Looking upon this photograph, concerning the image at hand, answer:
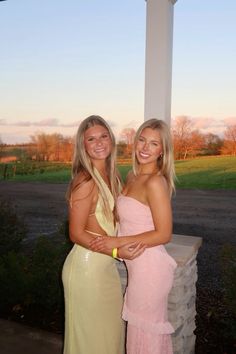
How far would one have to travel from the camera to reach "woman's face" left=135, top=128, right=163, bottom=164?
61.6 inches

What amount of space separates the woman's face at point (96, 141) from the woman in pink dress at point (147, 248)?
18 cm

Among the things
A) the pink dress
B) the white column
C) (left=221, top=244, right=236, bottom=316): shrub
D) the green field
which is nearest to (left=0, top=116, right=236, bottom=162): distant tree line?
the green field

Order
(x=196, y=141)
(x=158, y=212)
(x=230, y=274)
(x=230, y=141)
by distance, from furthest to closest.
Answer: (x=196, y=141)
(x=230, y=141)
(x=230, y=274)
(x=158, y=212)

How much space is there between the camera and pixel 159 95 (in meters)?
2.07

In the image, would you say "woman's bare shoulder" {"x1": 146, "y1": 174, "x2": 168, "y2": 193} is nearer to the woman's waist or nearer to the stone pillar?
the woman's waist

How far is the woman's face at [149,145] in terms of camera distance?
61.6 inches

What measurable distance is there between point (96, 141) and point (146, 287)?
0.81m

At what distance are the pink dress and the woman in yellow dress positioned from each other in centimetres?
14

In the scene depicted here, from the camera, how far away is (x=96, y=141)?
1.64m

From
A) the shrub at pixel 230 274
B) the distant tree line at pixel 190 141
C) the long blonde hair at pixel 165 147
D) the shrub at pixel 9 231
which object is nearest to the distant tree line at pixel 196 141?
the distant tree line at pixel 190 141

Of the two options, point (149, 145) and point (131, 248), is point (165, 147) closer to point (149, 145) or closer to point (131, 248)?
point (149, 145)

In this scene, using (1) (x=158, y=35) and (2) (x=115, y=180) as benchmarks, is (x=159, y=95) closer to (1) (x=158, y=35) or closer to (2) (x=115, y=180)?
(1) (x=158, y=35)

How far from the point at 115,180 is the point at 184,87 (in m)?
2.20

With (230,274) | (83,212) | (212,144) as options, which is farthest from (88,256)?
(212,144)
